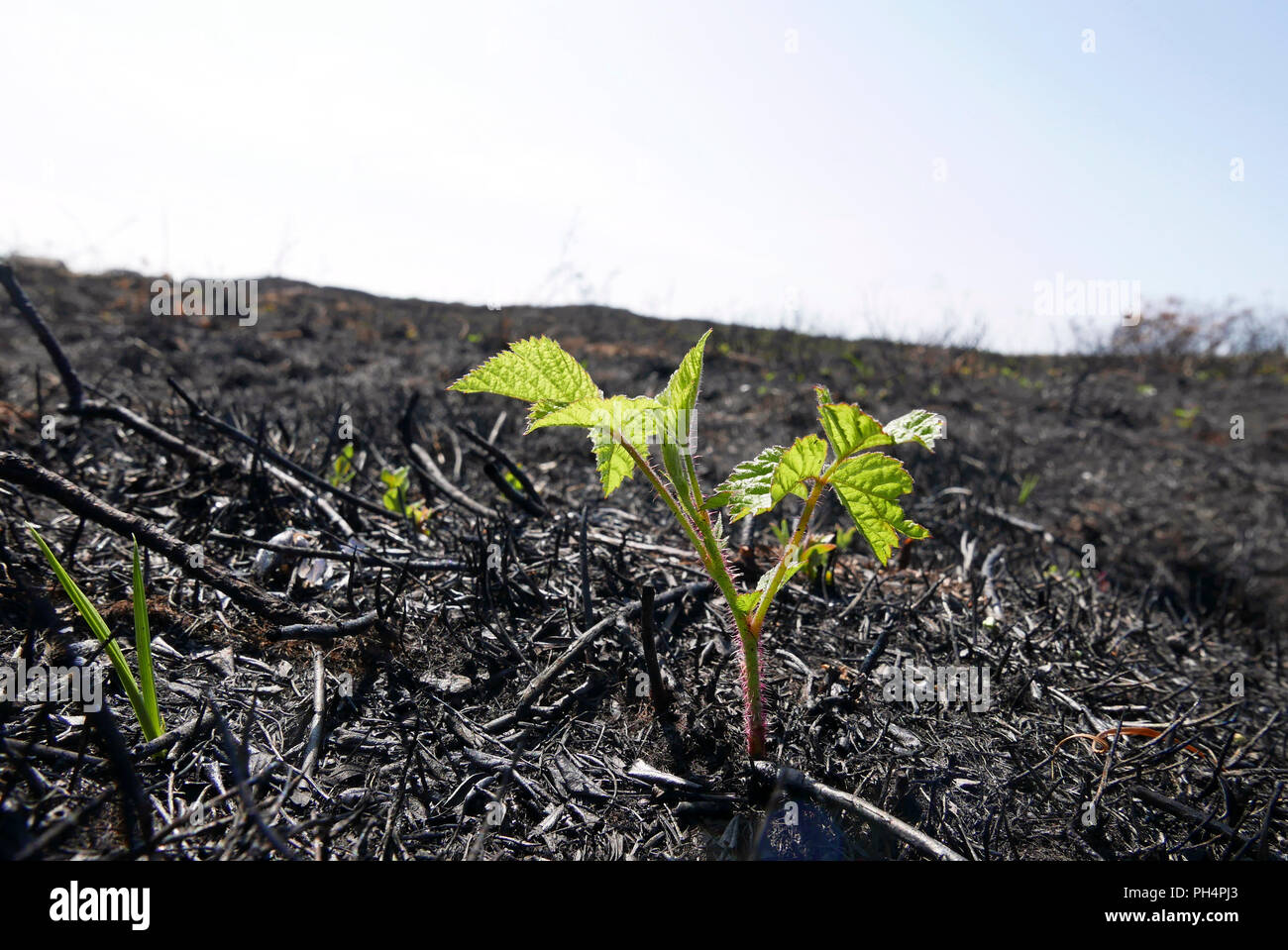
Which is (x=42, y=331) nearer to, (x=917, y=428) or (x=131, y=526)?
(x=131, y=526)

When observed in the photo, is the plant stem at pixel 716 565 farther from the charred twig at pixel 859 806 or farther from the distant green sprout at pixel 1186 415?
the distant green sprout at pixel 1186 415

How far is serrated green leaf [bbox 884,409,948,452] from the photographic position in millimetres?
983

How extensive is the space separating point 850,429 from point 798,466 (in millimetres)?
100

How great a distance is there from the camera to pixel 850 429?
0.97 meters

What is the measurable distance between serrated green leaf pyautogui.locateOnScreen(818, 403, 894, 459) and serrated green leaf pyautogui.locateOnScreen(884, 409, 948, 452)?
0.11ft

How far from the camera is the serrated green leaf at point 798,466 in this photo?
1012 mm

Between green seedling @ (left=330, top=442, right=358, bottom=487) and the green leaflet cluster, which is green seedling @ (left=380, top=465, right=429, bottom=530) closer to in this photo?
green seedling @ (left=330, top=442, right=358, bottom=487)

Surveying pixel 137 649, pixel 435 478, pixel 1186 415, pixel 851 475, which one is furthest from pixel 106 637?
pixel 1186 415

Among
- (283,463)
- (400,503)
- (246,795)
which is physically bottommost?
(246,795)

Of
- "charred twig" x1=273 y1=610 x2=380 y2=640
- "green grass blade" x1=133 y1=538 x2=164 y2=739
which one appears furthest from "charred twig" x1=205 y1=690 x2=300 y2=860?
"charred twig" x1=273 y1=610 x2=380 y2=640
